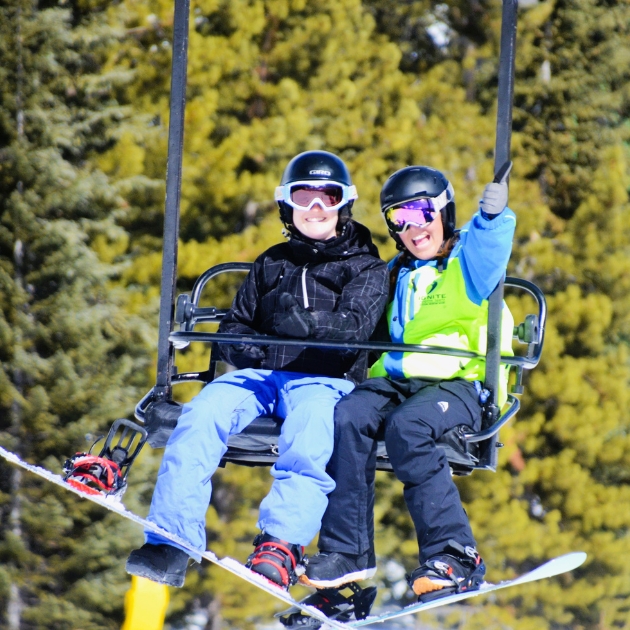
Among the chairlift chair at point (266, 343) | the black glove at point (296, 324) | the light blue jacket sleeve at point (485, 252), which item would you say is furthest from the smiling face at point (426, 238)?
the black glove at point (296, 324)

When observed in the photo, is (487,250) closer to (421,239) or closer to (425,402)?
(421,239)

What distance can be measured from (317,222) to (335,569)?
48.8 inches

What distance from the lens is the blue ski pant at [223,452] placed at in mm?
3105

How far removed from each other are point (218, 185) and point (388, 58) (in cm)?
382

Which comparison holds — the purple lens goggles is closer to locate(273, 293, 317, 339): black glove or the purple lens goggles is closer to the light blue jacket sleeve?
the light blue jacket sleeve

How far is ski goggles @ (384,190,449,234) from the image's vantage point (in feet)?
12.1

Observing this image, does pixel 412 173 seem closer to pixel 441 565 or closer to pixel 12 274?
pixel 441 565

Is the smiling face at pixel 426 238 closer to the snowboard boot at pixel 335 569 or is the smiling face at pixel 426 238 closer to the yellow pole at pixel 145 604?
the snowboard boot at pixel 335 569

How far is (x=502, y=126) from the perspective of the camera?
3.18 m

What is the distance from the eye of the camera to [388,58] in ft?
54.6

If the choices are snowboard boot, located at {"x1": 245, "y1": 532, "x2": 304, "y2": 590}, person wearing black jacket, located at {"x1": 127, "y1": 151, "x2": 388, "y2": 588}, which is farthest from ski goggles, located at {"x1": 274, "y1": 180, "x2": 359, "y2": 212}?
snowboard boot, located at {"x1": 245, "y1": 532, "x2": 304, "y2": 590}

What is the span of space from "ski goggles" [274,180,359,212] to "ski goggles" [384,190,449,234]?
177 millimetres

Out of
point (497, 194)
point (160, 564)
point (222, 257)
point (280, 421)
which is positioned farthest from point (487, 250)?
point (222, 257)

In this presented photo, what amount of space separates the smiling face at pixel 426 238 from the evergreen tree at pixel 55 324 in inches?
426
